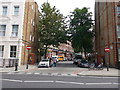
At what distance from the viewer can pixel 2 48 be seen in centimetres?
2473

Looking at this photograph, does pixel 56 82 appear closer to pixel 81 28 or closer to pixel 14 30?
pixel 14 30

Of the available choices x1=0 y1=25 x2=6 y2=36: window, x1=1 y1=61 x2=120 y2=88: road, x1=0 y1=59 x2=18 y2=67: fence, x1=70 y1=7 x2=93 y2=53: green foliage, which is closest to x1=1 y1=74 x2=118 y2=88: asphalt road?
x1=1 y1=61 x2=120 y2=88: road

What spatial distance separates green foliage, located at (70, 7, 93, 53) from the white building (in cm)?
1459

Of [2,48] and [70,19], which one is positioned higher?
[70,19]

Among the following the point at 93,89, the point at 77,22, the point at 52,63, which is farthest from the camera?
the point at 77,22

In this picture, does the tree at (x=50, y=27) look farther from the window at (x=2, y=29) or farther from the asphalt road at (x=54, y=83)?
the asphalt road at (x=54, y=83)

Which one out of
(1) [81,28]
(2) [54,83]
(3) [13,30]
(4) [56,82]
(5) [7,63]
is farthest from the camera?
(1) [81,28]

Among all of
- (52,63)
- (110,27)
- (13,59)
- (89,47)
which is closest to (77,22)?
(89,47)

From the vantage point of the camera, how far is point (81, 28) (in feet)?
106

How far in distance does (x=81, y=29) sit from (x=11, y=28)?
16.8 meters

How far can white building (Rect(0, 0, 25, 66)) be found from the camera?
2439 centimetres

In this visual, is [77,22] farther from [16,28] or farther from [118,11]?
[16,28]

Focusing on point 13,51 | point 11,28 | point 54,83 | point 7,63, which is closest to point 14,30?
point 11,28

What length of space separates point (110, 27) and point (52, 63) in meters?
13.8
